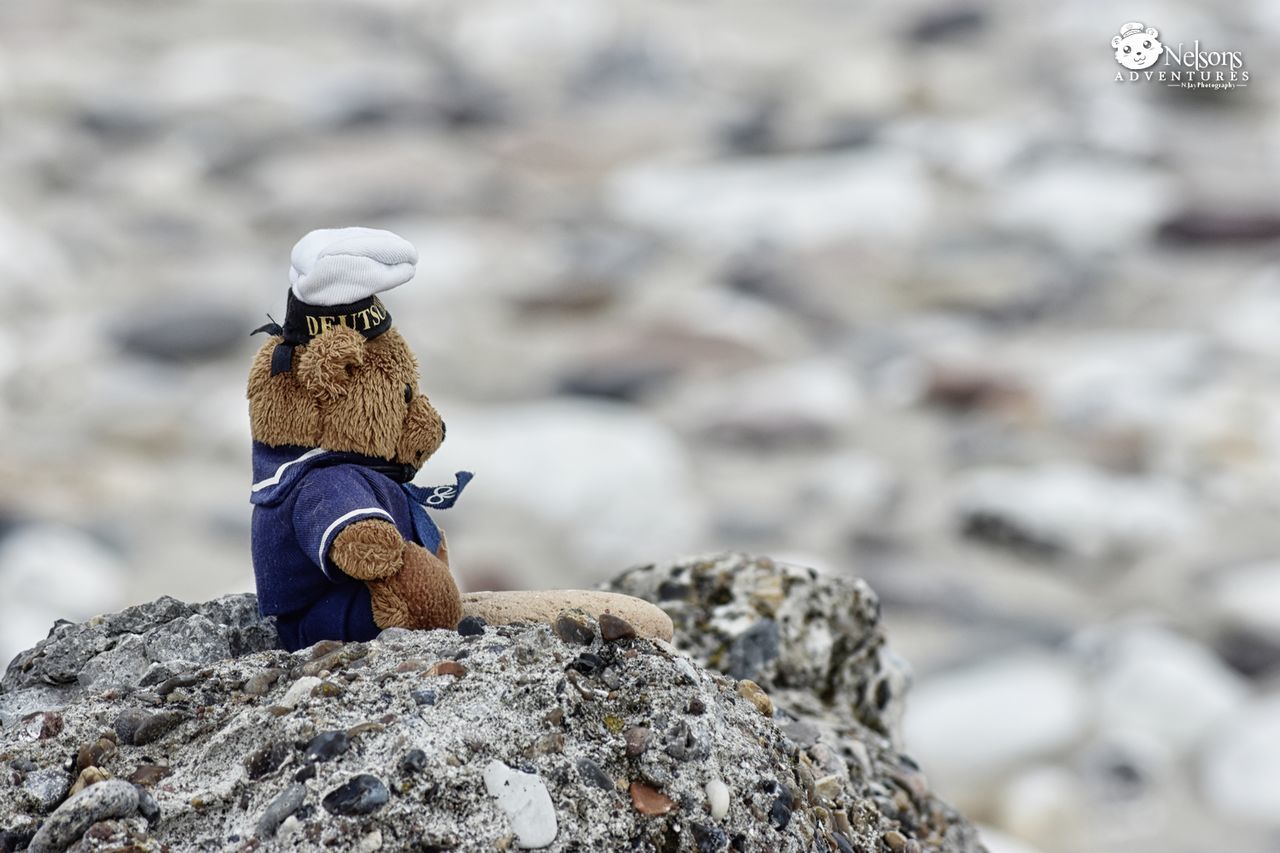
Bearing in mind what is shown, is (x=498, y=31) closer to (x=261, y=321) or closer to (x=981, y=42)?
(x=981, y=42)

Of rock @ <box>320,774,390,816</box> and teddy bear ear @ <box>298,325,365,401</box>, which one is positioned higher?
teddy bear ear @ <box>298,325,365,401</box>

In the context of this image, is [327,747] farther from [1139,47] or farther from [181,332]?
[1139,47]

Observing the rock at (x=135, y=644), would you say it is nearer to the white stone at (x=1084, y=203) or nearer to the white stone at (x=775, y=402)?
the white stone at (x=775, y=402)

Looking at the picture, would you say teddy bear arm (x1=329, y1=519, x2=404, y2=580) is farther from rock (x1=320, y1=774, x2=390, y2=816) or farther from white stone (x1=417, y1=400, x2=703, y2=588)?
white stone (x1=417, y1=400, x2=703, y2=588)

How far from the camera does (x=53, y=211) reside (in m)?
13.2

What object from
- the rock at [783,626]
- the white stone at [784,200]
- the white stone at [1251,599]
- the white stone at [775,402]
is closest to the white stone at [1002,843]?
the rock at [783,626]

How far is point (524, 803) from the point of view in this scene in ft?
7.50

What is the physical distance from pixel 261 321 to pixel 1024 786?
704 cm

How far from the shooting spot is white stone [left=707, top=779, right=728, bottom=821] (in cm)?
238

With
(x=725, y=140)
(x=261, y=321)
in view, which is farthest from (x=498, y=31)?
(x=261, y=321)

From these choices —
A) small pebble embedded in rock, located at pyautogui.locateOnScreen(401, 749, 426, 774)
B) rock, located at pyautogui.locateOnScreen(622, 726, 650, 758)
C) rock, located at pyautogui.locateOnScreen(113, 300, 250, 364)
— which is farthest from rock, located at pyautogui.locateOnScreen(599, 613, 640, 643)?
rock, located at pyautogui.locateOnScreen(113, 300, 250, 364)

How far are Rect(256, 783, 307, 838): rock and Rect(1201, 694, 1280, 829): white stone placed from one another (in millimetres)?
6353

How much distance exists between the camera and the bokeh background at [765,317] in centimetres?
872

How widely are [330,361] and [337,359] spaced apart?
0.01 m
